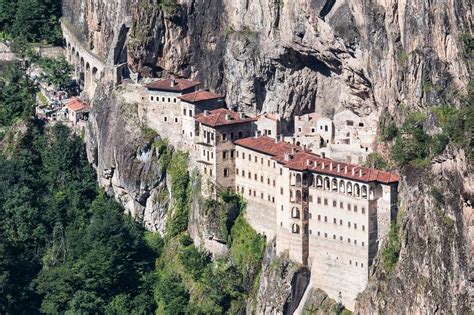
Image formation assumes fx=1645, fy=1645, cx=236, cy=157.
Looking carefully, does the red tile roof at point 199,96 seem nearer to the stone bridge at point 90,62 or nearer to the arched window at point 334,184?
the stone bridge at point 90,62

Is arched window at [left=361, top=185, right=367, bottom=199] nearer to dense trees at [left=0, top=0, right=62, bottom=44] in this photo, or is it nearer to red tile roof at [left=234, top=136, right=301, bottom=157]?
red tile roof at [left=234, top=136, right=301, bottom=157]

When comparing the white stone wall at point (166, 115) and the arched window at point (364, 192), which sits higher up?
the white stone wall at point (166, 115)

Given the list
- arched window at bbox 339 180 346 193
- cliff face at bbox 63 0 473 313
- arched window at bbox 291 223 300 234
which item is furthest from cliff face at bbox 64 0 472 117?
arched window at bbox 291 223 300 234

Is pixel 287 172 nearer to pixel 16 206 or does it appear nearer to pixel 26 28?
pixel 16 206

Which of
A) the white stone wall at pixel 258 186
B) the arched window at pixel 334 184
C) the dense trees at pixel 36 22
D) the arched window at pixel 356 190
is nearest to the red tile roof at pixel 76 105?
the dense trees at pixel 36 22

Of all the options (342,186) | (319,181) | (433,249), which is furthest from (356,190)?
(433,249)
